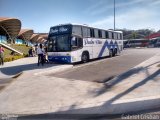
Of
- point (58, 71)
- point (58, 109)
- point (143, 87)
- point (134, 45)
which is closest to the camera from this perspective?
point (58, 109)

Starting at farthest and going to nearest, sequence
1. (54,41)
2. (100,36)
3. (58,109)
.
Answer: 1. (100,36)
2. (54,41)
3. (58,109)

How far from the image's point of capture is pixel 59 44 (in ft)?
59.5

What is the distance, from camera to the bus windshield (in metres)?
17.6

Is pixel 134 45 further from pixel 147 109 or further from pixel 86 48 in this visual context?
pixel 147 109

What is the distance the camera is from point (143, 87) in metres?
8.67

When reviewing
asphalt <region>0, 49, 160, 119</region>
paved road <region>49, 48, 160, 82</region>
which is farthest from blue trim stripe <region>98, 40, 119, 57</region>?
asphalt <region>0, 49, 160, 119</region>

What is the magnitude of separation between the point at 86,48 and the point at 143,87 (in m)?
11.3

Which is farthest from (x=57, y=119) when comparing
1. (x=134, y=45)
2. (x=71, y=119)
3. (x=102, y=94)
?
(x=134, y=45)

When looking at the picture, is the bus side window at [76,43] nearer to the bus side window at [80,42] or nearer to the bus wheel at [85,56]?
the bus side window at [80,42]

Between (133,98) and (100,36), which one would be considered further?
(100,36)

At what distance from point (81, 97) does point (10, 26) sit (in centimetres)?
4921

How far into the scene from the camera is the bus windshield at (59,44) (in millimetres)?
17609

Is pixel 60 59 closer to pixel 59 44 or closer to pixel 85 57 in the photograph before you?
pixel 59 44

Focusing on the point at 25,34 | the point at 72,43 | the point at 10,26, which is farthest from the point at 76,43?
the point at 25,34
